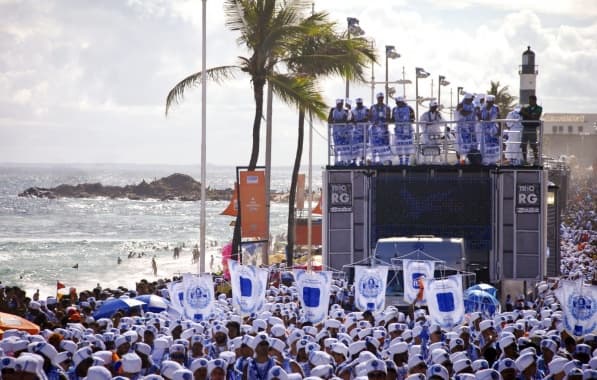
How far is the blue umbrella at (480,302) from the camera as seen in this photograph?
18.6 m

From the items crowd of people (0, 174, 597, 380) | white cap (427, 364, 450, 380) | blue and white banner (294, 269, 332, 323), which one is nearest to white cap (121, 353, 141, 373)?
crowd of people (0, 174, 597, 380)

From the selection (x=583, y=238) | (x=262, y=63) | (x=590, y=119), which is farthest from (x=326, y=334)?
(x=590, y=119)

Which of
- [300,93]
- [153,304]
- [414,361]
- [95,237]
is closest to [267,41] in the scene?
[300,93]

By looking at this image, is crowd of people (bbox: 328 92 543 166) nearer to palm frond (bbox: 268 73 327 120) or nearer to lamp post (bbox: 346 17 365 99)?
palm frond (bbox: 268 73 327 120)

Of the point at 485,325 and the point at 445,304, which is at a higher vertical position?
the point at 445,304

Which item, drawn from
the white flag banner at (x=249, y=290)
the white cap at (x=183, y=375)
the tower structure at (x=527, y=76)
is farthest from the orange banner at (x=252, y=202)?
the tower structure at (x=527, y=76)

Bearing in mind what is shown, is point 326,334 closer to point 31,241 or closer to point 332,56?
point 332,56

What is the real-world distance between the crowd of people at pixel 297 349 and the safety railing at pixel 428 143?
6.71 meters

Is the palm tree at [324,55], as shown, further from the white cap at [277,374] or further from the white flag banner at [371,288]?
the white cap at [277,374]

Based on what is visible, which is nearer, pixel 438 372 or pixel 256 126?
pixel 438 372

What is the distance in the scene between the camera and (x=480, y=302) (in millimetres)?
18609

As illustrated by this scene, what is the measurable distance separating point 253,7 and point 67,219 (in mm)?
117943

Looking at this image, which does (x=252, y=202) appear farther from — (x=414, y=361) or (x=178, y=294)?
(x=414, y=361)

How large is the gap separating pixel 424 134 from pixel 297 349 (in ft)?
43.3
